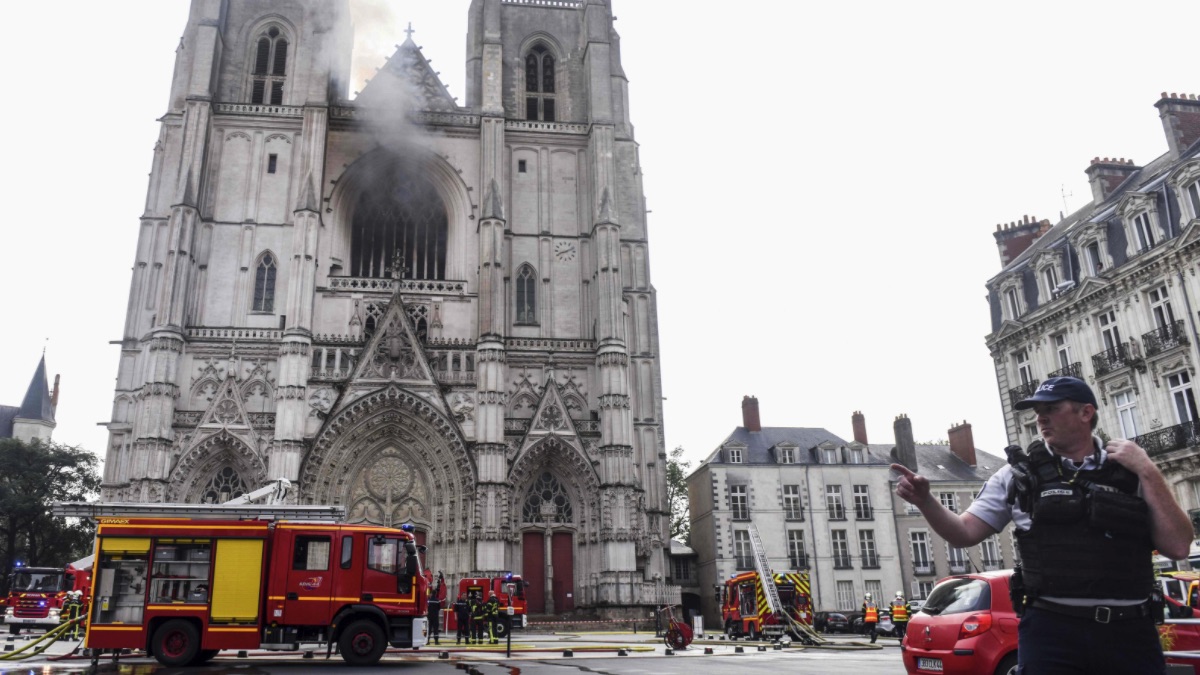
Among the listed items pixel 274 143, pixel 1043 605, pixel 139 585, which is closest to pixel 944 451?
pixel 274 143

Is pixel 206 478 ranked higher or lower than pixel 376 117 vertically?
lower

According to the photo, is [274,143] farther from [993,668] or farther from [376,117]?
[993,668]

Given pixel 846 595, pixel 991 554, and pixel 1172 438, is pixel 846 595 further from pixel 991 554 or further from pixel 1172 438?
pixel 1172 438

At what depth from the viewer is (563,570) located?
3044 cm

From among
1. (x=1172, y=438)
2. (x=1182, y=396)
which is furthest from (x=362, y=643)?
(x=1182, y=396)

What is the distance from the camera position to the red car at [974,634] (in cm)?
700

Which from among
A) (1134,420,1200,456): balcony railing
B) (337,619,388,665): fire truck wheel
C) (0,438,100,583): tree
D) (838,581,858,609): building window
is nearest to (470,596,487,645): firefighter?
(337,619,388,665): fire truck wheel

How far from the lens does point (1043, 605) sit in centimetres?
349

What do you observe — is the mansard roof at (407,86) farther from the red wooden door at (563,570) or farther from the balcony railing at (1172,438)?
the balcony railing at (1172,438)

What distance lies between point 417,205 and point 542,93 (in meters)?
7.45

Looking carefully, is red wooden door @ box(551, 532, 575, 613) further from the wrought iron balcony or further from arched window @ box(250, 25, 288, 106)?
arched window @ box(250, 25, 288, 106)

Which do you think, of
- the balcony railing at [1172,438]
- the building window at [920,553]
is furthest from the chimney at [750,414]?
the balcony railing at [1172,438]

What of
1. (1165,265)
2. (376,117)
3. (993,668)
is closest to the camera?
(993,668)

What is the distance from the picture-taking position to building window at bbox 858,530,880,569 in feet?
133
